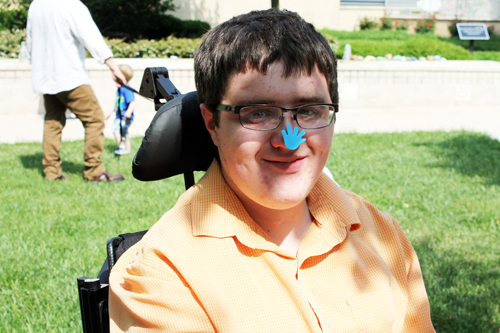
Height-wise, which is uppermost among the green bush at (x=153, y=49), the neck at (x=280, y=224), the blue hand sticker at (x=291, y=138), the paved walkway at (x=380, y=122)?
the blue hand sticker at (x=291, y=138)

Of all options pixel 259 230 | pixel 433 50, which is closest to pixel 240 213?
pixel 259 230

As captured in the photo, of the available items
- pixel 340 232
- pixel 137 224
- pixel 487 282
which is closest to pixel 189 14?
pixel 137 224

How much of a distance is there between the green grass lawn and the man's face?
1.83 metres

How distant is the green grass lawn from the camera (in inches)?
119

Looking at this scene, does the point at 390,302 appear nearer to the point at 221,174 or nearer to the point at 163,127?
the point at 221,174

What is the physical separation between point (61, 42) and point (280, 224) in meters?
4.45

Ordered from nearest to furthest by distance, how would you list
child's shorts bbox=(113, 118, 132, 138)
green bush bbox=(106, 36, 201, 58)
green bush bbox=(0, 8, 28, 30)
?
child's shorts bbox=(113, 118, 132, 138) < green bush bbox=(106, 36, 201, 58) < green bush bbox=(0, 8, 28, 30)

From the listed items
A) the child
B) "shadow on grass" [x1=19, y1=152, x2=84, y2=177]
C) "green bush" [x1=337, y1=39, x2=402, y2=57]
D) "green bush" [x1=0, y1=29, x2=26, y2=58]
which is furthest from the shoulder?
"green bush" [x1=337, y1=39, x2=402, y2=57]

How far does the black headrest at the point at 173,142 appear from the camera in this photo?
1638 mm

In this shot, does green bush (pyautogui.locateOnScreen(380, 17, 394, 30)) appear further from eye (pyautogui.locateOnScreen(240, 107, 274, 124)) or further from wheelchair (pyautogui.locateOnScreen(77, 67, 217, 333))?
eye (pyautogui.locateOnScreen(240, 107, 274, 124))

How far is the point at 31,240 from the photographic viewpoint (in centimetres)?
383

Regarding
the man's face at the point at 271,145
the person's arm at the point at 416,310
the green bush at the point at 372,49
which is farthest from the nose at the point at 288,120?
the green bush at the point at 372,49

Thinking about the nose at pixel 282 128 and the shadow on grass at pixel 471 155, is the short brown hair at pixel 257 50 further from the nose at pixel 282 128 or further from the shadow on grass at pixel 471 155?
the shadow on grass at pixel 471 155

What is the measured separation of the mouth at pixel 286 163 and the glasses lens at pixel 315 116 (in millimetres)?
100
